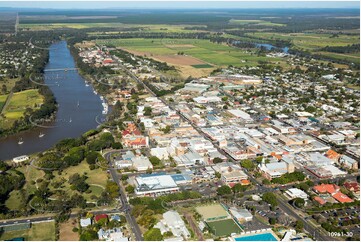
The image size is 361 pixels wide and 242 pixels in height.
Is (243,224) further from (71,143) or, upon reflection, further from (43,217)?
(71,143)

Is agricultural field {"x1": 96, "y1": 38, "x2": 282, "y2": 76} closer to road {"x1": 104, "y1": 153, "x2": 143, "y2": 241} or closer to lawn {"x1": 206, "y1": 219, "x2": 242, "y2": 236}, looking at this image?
road {"x1": 104, "y1": 153, "x2": 143, "y2": 241}

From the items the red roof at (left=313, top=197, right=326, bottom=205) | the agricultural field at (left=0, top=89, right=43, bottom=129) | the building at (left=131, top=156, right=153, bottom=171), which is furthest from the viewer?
the agricultural field at (left=0, top=89, right=43, bottom=129)

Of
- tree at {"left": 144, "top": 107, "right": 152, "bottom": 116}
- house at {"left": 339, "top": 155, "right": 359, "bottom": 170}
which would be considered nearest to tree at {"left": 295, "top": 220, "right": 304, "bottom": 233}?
house at {"left": 339, "top": 155, "right": 359, "bottom": 170}

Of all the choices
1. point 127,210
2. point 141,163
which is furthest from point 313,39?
Result: point 127,210

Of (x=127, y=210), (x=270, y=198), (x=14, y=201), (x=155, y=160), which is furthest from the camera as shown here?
(x=155, y=160)

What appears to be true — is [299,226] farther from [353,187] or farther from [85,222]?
[85,222]

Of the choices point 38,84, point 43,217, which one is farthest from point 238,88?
point 43,217
